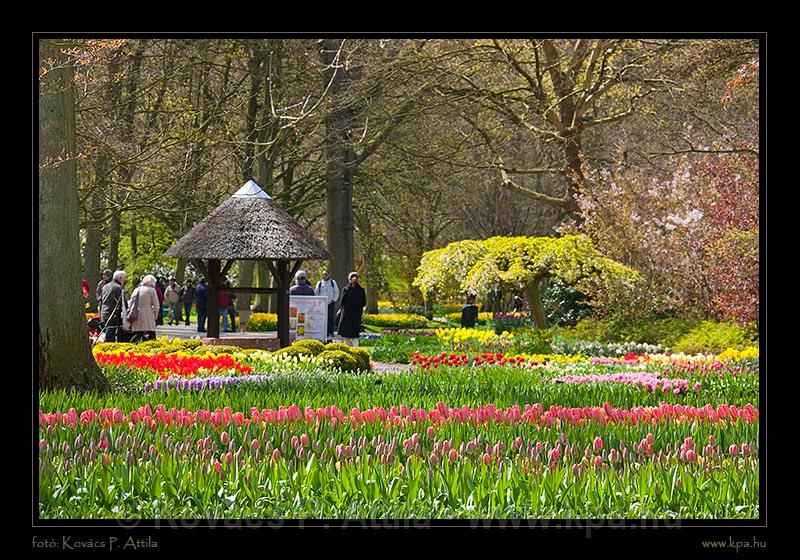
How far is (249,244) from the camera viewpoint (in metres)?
17.6

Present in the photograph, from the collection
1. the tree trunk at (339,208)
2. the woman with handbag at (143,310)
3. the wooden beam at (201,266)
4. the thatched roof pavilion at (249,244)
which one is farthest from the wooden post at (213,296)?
the tree trunk at (339,208)

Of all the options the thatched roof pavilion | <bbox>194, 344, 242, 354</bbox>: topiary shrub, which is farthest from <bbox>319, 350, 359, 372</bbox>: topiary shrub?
the thatched roof pavilion

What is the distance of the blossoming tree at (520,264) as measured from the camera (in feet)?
61.7

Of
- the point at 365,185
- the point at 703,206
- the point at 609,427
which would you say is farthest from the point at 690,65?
the point at 365,185

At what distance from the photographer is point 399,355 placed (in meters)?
19.3

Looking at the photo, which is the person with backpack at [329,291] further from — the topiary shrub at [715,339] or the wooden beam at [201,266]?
the topiary shrub at [715,339]

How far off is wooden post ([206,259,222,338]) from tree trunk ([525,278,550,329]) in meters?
5.83

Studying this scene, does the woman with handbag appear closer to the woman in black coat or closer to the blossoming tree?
the woman in black coat

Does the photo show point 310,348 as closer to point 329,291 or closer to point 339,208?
point 329,291

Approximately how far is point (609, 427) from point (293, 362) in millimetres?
6362

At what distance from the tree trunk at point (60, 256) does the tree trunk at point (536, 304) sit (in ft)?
37.6

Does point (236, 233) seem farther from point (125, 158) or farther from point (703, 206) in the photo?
point (703, 206)

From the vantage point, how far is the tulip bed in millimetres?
5641
